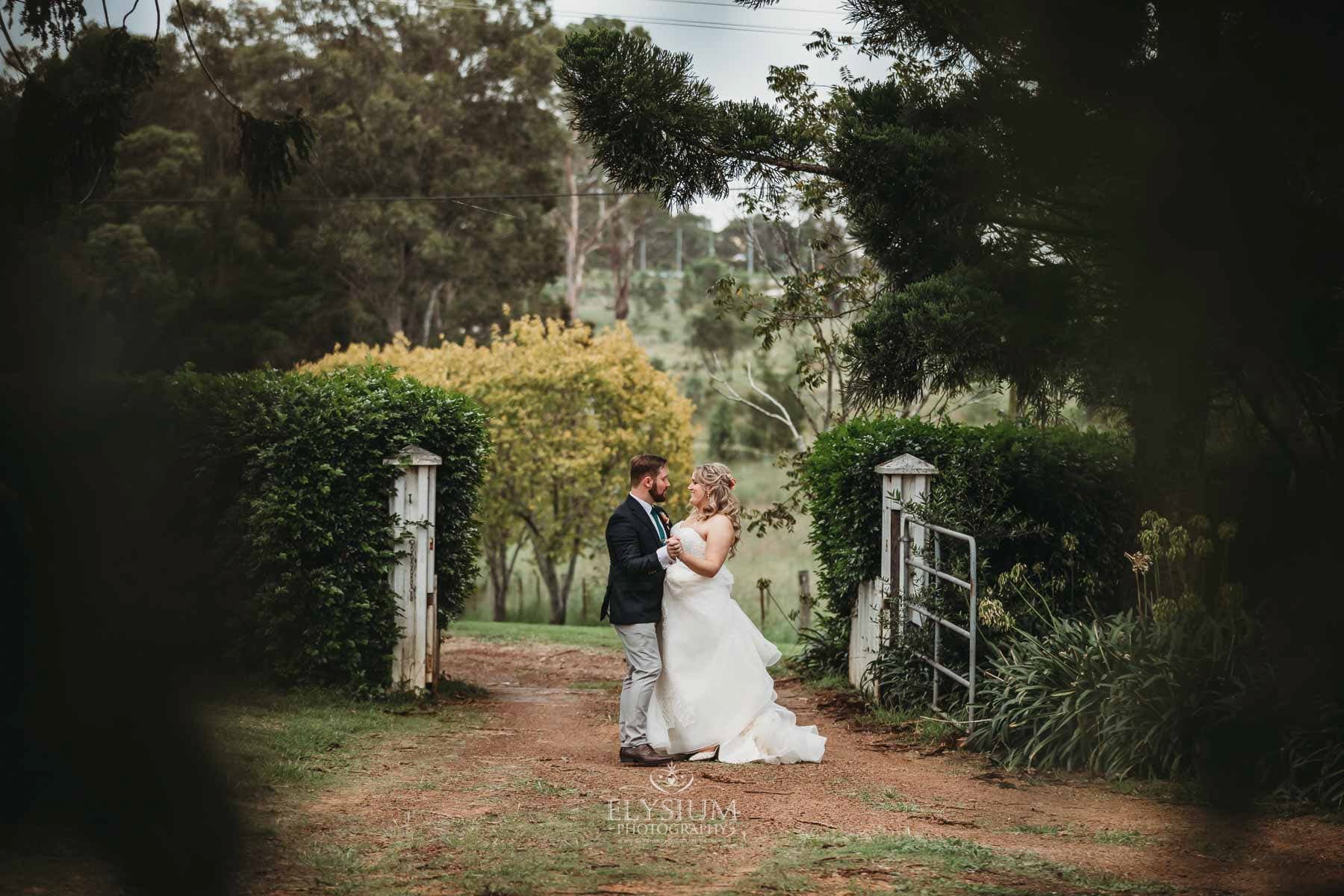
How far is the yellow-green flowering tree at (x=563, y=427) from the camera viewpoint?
72.8ft

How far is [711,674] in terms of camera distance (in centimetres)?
820

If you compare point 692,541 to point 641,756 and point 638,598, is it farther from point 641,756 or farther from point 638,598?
point 641,756

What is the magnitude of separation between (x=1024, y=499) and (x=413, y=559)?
16.1 feet

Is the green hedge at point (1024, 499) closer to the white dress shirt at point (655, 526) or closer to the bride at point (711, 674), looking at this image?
the bride at point (711, 674)

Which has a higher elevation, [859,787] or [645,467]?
[645,467]

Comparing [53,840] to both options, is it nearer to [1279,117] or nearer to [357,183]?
[1279,117]

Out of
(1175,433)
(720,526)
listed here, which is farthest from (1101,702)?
(1175,433)

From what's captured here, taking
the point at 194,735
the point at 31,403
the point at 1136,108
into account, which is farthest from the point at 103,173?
the point at 1136,108

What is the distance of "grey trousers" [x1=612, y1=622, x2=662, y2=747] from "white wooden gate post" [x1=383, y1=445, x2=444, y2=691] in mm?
2593

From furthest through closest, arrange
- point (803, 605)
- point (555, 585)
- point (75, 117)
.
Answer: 1. point (555, 585)
2. point (803, 605)
3. point (75, 117)

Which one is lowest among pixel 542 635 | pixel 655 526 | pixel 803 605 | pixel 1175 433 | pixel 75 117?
pixel 542 635

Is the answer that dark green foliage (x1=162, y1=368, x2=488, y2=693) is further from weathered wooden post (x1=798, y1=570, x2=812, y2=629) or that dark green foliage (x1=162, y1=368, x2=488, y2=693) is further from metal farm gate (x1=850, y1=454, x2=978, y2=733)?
weathered wooden post (x1=798, y1=570, x2=812, y2=629)

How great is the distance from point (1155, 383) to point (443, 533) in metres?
9.85

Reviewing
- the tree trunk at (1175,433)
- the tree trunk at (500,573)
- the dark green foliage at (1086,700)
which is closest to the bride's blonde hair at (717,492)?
the dark green foliage at (1086,700)
